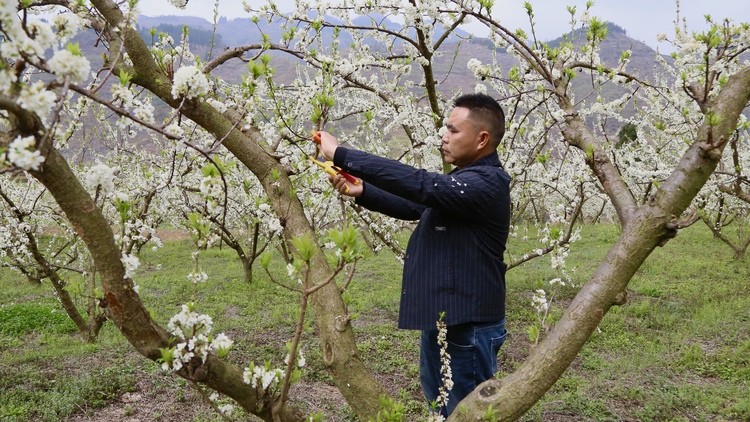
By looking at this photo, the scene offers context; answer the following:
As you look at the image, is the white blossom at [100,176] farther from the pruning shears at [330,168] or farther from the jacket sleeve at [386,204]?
the jacket sleeve at [386,204]

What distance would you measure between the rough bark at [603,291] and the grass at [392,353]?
2.17 ft

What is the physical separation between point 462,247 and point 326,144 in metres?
0.83

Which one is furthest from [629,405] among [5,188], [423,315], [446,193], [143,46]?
[5,188]

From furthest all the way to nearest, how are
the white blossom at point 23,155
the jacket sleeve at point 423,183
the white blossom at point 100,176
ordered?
1. the jacket sleeve at point 423,183
2. the white blossom at point 100,176
3. the white blossom at point 23,155

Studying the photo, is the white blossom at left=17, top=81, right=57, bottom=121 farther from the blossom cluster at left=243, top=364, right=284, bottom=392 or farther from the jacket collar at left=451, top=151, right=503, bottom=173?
the jacket collar at left=451, top=151, right=503, bottom=173

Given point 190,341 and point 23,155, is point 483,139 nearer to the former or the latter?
point 190,341

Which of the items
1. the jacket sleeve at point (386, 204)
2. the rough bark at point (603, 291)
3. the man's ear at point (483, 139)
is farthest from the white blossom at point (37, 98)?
the man's ear at point (483, 139)

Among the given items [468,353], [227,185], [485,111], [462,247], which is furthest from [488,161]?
[227,185]

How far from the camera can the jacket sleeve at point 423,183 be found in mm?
2016

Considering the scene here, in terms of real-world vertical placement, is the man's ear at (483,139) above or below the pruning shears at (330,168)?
above

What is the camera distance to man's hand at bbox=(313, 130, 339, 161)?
2061mm

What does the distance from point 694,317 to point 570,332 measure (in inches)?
267

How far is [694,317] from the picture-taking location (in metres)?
7.12

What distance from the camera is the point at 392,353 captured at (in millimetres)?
5945
